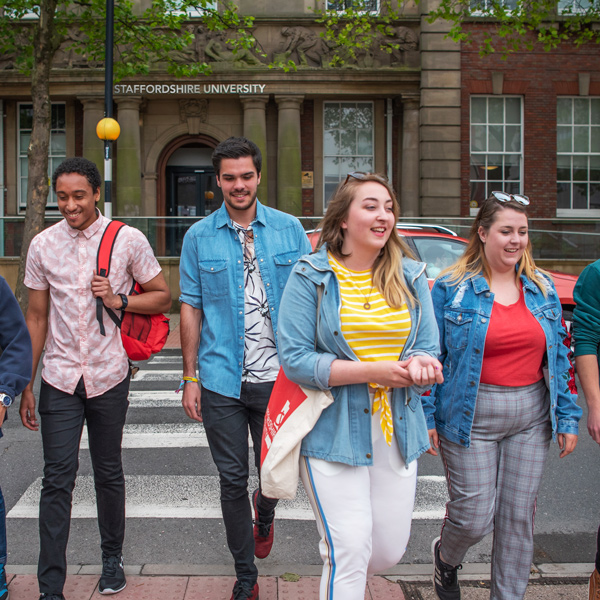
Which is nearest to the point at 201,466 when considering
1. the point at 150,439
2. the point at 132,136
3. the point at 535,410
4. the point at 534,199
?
the point at 150,439

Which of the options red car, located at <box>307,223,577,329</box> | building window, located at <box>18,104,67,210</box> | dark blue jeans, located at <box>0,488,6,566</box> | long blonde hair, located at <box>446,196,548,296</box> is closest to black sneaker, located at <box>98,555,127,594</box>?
dark blue jeans, located at <box>0,488,6,566</box>

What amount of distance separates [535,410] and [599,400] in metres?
0.31

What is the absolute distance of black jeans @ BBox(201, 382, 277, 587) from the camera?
134 inches

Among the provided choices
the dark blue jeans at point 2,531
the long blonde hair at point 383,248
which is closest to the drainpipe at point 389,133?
the long blonde hair at point 383,248

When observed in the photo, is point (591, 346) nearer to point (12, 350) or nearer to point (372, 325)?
point (372, 325)

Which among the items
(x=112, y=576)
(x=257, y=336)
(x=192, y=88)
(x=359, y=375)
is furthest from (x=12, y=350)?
(x=192, y=88)

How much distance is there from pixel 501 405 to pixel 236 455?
1.25 metres

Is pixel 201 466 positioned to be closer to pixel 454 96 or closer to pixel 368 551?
pixel 368 551

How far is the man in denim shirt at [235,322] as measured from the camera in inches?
135

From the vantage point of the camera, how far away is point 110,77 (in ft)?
45.1

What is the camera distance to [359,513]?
2658mm

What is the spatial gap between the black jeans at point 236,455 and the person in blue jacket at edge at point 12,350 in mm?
844

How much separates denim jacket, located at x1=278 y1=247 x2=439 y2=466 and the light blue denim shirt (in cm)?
78

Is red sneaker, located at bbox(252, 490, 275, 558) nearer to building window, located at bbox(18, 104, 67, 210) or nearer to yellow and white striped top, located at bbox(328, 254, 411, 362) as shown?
yellow and white striped top, located at bbox(328, 254, 411, 362)
